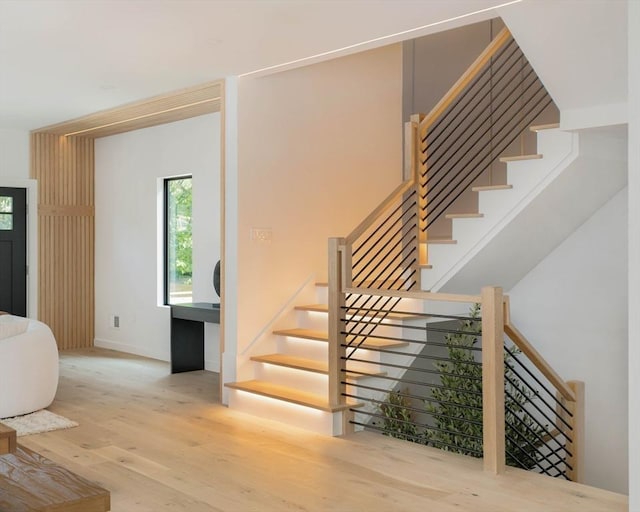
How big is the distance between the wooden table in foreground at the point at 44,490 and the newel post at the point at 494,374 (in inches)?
96.1

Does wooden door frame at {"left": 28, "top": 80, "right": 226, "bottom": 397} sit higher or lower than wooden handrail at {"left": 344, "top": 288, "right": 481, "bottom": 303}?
higher

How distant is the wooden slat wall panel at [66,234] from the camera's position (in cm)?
896

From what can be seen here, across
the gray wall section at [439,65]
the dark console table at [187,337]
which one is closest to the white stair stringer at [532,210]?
the gray wall section at [439,65]

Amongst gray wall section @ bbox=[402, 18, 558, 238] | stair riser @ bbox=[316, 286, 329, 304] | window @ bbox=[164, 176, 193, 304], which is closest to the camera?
stair riser @ bbox=[316, 286, 329, 304]

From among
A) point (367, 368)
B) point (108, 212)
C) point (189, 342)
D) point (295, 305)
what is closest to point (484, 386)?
point (367, 368)

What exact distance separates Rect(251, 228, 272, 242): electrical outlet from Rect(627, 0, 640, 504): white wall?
3530 mm

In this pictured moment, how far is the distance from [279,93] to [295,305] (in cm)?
178

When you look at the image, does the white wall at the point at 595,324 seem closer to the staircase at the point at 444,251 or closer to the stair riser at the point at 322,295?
the staircase at the point at 444,251

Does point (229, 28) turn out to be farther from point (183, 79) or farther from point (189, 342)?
point (189, 342)

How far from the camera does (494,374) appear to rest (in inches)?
170

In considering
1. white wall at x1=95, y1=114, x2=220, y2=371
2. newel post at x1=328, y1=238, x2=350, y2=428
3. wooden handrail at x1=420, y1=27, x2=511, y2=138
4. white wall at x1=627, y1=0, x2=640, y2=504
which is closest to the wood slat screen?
white wall at x1=95, y1=114, x2=220, y2=371

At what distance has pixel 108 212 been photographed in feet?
30.1

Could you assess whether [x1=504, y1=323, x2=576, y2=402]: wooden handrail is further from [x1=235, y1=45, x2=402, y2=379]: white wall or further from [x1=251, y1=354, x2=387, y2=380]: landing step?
[x1=235, y1=45, x2=402, y2=379]: white wall

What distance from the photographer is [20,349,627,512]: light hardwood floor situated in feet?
12.6
